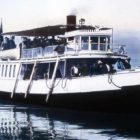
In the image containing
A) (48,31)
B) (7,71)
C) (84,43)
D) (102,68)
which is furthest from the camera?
(7,71)

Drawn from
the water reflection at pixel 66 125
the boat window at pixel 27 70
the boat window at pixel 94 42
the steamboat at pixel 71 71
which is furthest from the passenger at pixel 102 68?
the boat window at pixel 27 70

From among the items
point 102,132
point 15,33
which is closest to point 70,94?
point 102,132

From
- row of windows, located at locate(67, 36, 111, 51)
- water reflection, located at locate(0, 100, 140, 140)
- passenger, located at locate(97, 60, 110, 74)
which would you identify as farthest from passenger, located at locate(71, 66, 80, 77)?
water reflection, located at locate(0, 100, 140, 140)

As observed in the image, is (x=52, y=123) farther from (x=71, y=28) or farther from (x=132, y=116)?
(x=71, y=28)

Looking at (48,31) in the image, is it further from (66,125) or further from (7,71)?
(66,125)

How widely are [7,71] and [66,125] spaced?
14.5m

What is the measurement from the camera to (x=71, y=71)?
98.2ft

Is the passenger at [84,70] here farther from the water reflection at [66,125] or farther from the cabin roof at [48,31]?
the cabin roof at [48,31]

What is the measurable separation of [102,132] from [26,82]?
41.9ft

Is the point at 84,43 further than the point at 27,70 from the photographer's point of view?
No

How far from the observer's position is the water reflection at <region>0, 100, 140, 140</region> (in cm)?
2198

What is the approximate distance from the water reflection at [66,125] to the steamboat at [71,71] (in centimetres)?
77

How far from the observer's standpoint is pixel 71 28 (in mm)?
33562

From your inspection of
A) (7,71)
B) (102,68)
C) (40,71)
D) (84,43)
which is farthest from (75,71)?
(7,71)
